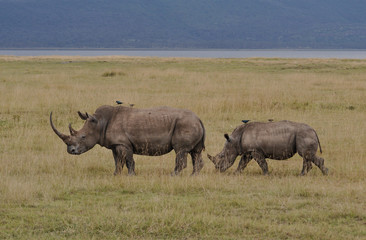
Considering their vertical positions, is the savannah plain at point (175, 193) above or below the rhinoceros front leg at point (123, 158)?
below

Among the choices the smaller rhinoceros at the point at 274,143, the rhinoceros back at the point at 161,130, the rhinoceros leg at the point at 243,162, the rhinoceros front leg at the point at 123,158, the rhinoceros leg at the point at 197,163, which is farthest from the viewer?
the rhinoceros leg at the point at 243,162

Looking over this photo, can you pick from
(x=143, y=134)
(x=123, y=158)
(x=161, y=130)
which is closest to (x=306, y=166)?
(x=161, y=130)

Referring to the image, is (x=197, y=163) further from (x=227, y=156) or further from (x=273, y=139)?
(x=273, y=139)

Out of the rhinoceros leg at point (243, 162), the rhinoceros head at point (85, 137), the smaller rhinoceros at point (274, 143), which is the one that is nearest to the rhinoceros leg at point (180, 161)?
the smaller rhinoceros at point (274, 143)

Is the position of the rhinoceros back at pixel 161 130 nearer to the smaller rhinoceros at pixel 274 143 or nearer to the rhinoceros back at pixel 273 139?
the smaller rhinoceros at pixel 274 143

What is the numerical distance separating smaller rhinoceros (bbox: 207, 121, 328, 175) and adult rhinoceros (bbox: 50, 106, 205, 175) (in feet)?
2.47

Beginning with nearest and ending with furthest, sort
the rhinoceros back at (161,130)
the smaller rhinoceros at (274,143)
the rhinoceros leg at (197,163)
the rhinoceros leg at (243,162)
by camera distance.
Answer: the rhinoceros back at (161,130), the smaller rhinoceros at (274,143), the rhinoceros leg at (197,163), the rhinoceros leg at (243,162)

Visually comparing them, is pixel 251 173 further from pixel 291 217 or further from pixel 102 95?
pixel 102 95

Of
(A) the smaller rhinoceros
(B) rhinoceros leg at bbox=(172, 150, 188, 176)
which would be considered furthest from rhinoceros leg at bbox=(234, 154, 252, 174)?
(B) rhinoceros leg at bbox=(172, 150, 188, 176)

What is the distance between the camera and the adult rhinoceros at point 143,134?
10.8 metres

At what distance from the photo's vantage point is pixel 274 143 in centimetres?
1111

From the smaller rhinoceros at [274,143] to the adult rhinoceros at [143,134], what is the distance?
29.7 inches

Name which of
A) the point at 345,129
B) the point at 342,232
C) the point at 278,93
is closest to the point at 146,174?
the point at 342,232

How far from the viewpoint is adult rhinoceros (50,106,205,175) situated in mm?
10773
